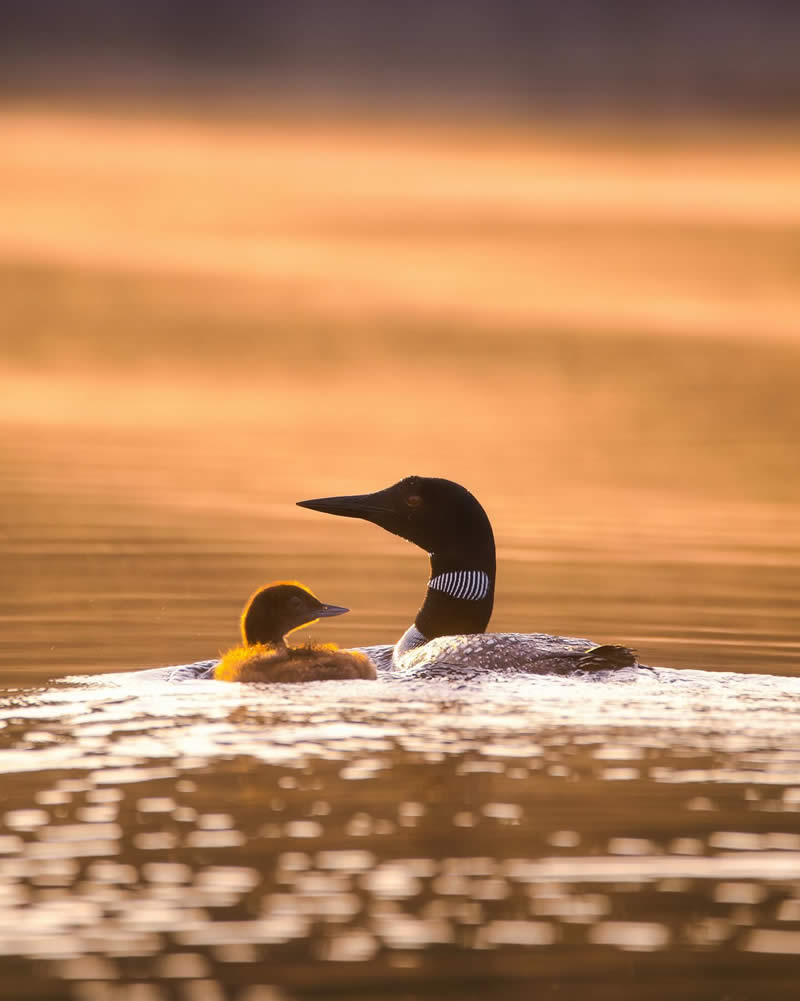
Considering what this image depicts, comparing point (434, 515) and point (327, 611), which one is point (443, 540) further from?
point (327, 611)

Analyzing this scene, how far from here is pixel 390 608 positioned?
1029 centimetres

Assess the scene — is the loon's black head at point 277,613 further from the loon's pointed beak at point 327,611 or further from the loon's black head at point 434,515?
the loon's black head at point 434,515

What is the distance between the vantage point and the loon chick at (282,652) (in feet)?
23.5

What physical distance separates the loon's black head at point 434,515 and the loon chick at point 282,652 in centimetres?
98

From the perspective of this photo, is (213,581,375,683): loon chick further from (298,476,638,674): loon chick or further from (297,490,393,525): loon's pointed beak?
(297,490,393,525): loon's pointed beak

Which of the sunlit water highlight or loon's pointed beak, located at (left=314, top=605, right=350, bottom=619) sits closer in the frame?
the sunlit water highlight

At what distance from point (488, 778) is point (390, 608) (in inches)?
186

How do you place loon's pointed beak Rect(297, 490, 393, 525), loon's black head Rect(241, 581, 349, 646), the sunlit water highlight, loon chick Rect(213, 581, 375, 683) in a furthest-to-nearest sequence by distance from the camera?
loon's pointed beak Rect(297, 490, 393, 525)
loon's black head Rect(241, 581, 349, 646)
loon chick Rect(213, 581, 375, 683)
the sunlit water highlight

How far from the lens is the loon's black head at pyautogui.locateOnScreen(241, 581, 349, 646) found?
25.1 feet

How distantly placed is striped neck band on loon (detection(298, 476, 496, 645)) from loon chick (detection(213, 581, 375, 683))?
89cm

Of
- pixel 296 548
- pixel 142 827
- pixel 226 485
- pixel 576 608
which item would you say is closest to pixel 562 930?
pixel 142 827

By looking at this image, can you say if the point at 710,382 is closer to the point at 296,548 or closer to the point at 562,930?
the point at 296,548

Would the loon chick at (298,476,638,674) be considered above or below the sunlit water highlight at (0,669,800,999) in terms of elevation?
above

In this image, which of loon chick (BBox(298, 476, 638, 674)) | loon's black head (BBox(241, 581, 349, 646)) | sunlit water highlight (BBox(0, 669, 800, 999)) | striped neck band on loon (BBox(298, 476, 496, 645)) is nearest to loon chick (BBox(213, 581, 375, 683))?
loon's black head (BBox(241, 581, 349, 646))
